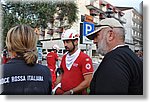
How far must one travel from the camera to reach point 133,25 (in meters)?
2.88

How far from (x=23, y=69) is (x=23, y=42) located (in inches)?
9.8

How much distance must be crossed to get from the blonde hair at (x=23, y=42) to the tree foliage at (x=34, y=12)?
3.3 inches

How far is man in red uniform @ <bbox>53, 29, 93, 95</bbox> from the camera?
9.43 ft

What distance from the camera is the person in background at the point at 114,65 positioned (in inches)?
109

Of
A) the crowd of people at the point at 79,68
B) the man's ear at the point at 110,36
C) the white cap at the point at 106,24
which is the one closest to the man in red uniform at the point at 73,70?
the crowd of people at the point at 79,68

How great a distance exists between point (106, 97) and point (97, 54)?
1.35 ft

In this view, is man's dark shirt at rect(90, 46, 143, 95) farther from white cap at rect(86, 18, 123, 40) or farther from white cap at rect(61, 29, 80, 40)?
white cap at rect(61, 29, 80, 40)

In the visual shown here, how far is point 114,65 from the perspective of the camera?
279cm

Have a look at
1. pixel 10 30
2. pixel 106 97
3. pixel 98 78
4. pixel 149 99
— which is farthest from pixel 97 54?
pixel 10 30

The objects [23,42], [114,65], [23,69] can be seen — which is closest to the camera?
[23,69]

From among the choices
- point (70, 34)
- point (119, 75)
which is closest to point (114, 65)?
point (119, 75)

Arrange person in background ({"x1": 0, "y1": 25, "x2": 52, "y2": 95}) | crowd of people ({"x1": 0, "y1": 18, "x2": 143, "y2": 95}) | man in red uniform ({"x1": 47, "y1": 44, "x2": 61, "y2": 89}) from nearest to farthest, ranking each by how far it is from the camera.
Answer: person in background ({"x1": 0, "y1": 25, "x2": 52, "y2": 95}) < crowd of people ({"x1": 0, "y1": 18, "x2": 143, "y2": 95}) < man in red uniform ({"x1": 47, "y1": 44, "x2": 61, "y2": 89})

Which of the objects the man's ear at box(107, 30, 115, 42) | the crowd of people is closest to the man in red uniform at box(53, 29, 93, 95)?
the crowd of people

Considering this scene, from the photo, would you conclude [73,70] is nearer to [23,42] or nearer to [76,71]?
[76,71]
